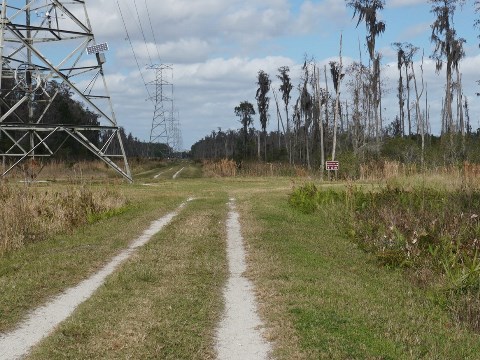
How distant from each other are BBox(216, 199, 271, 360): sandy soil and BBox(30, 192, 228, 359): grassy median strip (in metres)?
0.13

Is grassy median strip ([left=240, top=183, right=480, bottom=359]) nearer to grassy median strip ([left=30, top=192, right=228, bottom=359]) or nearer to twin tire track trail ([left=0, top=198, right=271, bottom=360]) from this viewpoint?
twin tire track trail ([left=0, top=198, right=271, bottom=360])

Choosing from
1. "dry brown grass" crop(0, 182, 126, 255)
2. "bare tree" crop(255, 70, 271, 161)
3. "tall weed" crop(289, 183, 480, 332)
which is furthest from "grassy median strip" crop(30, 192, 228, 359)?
"bare tree" crop(255, 70, 271, 161)

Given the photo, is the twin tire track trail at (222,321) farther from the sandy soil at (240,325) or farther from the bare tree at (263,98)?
the bare tree at (263,98)

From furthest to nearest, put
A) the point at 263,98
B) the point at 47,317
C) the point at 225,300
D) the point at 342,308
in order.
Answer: the point at 263,98
the point at 225,300
the point at 342,308
the point at 47,317

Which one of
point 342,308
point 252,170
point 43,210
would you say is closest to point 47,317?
point 342,308

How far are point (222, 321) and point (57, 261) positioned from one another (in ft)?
14.2

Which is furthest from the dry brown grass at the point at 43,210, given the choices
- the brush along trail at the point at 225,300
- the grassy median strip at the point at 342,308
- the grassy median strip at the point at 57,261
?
Answer: the grassy median strip at the point at 342,308

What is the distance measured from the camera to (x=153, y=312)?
6.73 m

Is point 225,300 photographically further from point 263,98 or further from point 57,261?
point 263,98

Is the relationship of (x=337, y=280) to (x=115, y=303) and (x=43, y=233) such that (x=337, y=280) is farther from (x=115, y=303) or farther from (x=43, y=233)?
(x=43, y=233)

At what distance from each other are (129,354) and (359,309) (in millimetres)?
3016

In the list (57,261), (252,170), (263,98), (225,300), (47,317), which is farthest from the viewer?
(263,98)

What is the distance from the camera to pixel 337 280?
852 cm

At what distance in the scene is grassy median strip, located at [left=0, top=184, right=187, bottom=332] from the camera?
7305 millimetres
